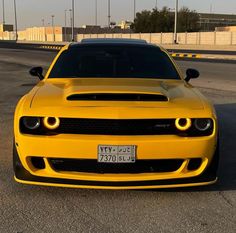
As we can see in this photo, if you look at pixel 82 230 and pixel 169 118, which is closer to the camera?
pixel 82 230

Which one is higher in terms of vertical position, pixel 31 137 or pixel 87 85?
pixel 87 85

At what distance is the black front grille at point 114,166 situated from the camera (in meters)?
4.22

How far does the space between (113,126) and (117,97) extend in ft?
1.25

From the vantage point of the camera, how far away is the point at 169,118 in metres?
4.25

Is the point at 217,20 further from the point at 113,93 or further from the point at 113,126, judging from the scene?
the point at 113,126

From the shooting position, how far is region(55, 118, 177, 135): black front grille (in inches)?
166

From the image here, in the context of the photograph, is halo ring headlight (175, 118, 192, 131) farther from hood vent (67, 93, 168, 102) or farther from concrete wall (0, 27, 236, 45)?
concrete wall (0, 27, 236, 45)

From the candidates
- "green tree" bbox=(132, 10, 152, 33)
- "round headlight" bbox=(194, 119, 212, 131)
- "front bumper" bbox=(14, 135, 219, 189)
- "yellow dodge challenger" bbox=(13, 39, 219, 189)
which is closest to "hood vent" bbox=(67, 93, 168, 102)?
"yellow dodge challenger" bbox=(13, 39, 219, 189)

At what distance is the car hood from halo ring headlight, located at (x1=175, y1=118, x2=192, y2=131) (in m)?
0.14

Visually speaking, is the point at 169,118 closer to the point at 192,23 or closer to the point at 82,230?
the point at 82,230

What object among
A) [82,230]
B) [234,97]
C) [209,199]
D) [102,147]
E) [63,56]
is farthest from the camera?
[234,97]

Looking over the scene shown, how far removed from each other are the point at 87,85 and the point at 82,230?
172 cm

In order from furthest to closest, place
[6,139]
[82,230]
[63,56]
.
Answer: [6,139], [63,56], [82,230]

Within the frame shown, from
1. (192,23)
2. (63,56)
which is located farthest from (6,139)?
(192,23)
